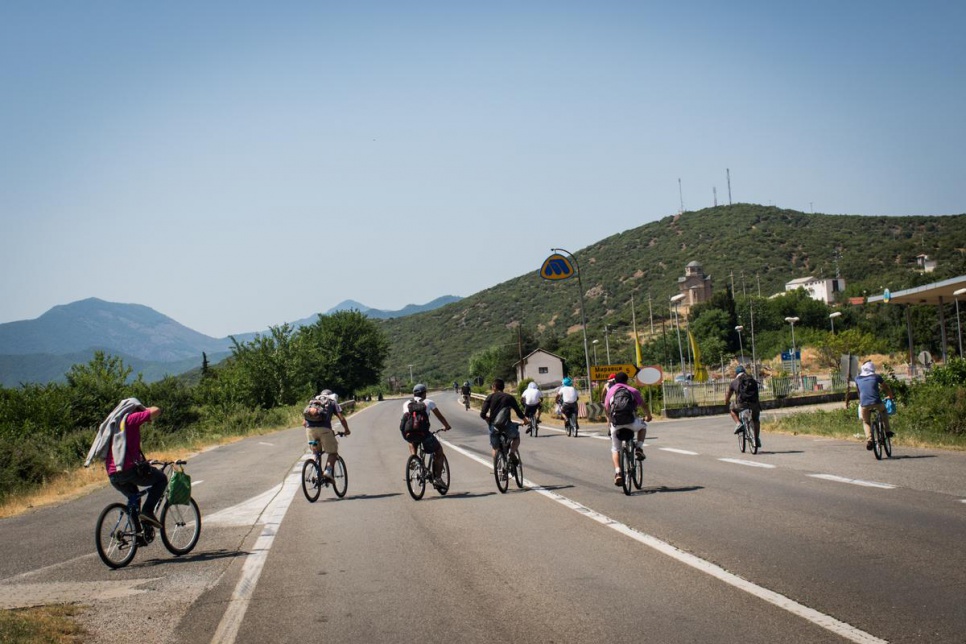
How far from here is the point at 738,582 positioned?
7094mm

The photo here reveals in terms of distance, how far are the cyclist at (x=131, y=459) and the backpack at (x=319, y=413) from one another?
18.0 ft

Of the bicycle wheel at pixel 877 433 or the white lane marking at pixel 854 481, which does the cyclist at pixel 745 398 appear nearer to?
the bicycle wheel at pixel 877 433

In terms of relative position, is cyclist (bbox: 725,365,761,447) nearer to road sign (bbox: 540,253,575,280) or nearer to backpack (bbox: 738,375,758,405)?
backpack (bbox: 738,375,758,405)

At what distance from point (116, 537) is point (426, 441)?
18.6ft

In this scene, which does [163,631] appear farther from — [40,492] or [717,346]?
[717,346]

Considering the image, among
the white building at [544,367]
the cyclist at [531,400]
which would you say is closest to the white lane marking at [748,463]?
the cyclist at [531,400]

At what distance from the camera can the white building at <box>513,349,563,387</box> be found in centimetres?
12212

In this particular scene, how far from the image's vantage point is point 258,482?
62.8 feet

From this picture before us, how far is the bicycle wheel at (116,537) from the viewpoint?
9.32 m

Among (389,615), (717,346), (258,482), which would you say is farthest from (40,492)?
(717,346)

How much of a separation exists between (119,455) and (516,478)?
7.09 meters

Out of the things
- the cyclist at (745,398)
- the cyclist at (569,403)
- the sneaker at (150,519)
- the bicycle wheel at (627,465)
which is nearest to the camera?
the sneaker at (150,519)

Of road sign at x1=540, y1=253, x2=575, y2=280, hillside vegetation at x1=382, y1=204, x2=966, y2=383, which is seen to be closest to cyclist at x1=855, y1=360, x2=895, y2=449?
road sign at x1=540, y1=253, x2=575, y2=280

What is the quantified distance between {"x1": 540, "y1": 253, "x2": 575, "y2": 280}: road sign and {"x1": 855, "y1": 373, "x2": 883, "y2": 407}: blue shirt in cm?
2086
